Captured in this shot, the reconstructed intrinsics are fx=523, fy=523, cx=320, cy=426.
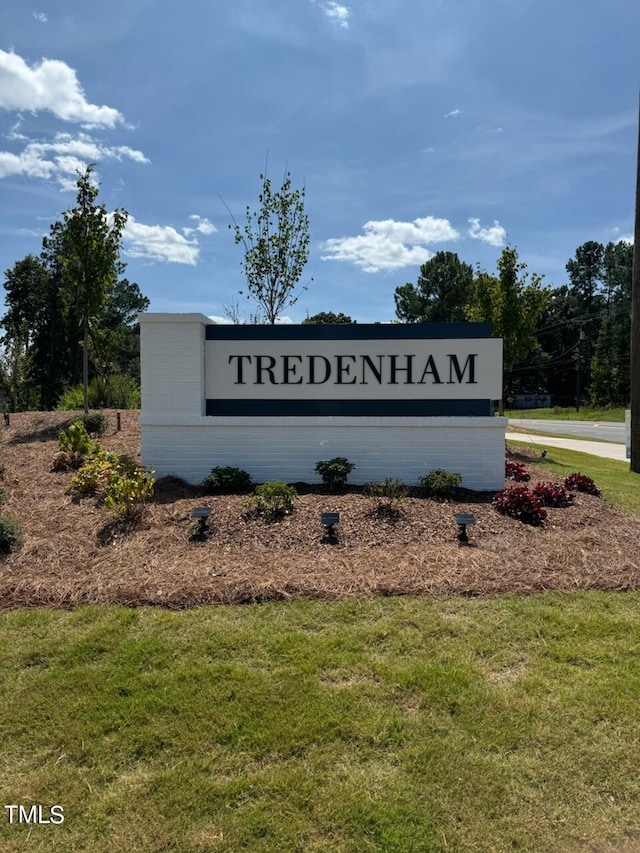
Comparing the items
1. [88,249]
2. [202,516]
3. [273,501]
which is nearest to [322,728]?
[202,516]

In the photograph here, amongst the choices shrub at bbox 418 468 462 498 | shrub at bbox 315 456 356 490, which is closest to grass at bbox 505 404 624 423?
shrub at bbox 418 468 462 498

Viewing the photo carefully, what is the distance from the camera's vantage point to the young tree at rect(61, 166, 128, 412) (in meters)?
11.1

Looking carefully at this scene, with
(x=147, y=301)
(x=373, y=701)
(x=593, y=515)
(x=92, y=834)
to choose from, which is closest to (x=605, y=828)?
(x=373, y=701)

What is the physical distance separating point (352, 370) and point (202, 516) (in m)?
3.39

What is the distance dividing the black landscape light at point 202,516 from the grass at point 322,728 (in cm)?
141

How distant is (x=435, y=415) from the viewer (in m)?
7.66

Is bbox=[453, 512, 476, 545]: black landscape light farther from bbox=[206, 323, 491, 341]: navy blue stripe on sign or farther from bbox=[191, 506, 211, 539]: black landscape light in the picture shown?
bbox=[206, 323, 491, 341]: navy blue stripe on sign

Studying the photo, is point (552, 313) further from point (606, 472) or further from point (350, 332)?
point (350, 332)

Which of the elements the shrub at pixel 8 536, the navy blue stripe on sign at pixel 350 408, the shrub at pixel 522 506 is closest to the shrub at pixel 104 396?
the navy blue stripe on sign at pixel 350 408

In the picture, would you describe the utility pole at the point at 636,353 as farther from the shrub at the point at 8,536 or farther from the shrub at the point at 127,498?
the shrub at the point at 8,536

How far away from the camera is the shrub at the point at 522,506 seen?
617cm

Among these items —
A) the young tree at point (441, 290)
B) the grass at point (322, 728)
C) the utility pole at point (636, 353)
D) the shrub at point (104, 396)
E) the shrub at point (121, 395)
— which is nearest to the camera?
the grass at point (322, 728)

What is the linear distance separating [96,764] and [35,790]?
0.85ft

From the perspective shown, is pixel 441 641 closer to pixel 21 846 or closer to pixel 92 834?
pixel 92 834
